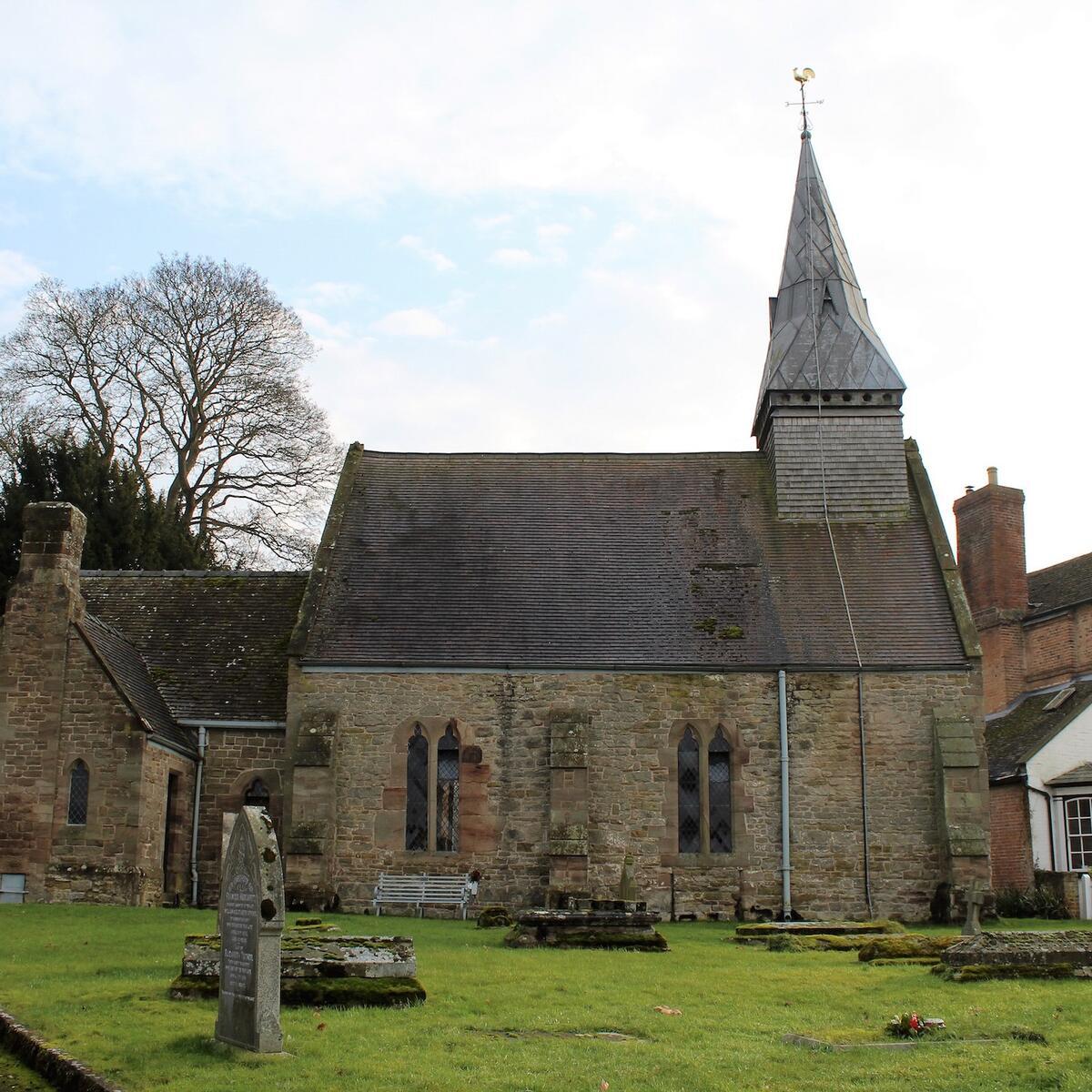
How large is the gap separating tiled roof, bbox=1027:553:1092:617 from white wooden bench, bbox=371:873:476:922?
59.9 ft

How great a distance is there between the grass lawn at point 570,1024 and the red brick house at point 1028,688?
13860 millimetres

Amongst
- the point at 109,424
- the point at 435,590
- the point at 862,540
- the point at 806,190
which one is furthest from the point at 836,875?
the point at 109,424

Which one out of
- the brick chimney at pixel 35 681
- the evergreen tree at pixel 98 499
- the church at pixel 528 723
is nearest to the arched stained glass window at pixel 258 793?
Answer: the church at pixel 528 723

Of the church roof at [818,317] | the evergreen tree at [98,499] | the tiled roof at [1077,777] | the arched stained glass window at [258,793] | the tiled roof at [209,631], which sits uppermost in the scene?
the church roof at [818,317]

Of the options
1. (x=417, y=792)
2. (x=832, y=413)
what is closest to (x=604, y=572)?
(x=417, y=792)

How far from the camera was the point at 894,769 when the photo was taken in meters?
24.0

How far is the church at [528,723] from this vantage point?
74.8 ft

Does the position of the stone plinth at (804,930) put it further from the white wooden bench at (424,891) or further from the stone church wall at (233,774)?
the stone church wall at (233,774)

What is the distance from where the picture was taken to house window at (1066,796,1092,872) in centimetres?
2775

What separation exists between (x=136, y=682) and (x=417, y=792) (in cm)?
564

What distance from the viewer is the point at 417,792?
24328 millimetres

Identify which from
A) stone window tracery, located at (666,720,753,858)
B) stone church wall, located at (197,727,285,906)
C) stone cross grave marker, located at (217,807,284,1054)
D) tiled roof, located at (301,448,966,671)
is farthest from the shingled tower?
stone cross grave marker, located at (217,807,284,1054)

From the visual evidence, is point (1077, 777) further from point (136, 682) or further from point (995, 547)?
point (136, 682)

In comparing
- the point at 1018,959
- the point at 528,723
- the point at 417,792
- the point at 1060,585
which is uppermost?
the point at 1060,585
